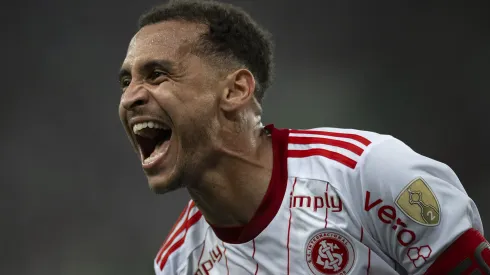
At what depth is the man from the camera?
1375 millimetres

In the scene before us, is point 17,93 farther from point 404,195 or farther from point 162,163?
point 404,195

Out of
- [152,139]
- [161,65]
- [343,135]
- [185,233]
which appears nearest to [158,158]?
[152,139]

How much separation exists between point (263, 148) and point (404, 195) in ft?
1.46

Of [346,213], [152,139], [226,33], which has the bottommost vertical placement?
[346,213]

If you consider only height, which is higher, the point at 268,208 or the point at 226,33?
the point at 226,33

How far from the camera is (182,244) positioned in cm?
179

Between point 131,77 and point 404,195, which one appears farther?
point 131,77

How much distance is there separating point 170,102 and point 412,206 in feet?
2.14

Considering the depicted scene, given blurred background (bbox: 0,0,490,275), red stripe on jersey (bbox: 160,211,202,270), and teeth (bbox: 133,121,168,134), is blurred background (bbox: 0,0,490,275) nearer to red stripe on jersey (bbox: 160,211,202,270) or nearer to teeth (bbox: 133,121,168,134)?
red stripe on jersey (bbox: 160,211,202,270)

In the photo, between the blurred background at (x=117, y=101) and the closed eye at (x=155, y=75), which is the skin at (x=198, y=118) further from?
the blurred background at (x=117, y=101)

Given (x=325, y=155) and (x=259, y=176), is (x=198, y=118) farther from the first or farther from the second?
(x=325, y=155)

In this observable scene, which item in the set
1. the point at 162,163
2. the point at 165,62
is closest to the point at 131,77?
the point at 165,62

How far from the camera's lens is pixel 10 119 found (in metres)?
3.46

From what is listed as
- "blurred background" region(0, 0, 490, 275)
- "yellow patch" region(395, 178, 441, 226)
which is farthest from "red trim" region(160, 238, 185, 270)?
"blurred background" region(0, 0, 490, 275)
